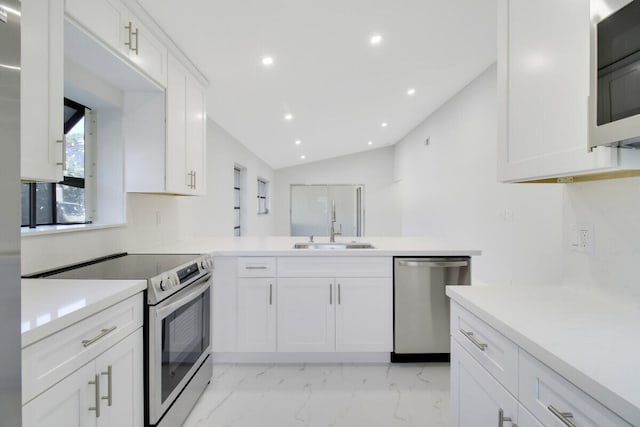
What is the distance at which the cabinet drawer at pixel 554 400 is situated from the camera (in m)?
0.66

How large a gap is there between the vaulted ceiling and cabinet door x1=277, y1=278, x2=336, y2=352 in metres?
1.83

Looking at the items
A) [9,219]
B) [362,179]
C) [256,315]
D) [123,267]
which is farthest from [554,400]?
[362,179]

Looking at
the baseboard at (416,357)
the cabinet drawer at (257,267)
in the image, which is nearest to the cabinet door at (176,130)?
the cabinet drawer at (257,267)

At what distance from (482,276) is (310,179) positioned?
620cm

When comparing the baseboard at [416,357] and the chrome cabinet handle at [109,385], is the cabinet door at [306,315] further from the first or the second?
the chrome cabinet handle at [109,385]

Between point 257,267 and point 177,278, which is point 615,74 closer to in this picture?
point 177,278

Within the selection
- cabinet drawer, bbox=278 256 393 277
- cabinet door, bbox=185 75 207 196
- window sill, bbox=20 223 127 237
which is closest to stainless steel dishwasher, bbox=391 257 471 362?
cabinet drawer, bbox=278 256 393 277

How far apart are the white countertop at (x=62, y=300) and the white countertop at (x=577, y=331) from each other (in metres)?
1.31

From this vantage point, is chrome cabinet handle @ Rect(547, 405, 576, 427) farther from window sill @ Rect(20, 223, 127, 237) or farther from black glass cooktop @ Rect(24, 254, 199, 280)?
window sill @ Rect(20, 223, 127, 237)

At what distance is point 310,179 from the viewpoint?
9789 mm

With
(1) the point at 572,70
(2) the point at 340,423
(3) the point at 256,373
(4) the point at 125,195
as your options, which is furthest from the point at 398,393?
(4) the point at 125,195

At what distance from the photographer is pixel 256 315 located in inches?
97.0

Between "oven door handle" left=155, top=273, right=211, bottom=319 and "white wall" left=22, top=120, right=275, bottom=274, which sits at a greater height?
"white wall" left=22, top=120, right=275, bottom=274

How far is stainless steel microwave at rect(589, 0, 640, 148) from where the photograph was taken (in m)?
0.74
